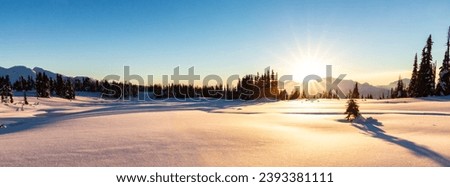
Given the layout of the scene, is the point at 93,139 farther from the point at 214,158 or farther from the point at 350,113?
the point at 350,113

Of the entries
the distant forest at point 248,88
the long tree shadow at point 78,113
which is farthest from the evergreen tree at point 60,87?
the long tree shadow at point 78,113

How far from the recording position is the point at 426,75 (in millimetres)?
54125

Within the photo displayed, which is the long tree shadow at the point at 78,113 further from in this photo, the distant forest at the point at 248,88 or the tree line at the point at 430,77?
the tree line at the point at 430,77

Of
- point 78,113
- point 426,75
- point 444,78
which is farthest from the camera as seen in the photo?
point 426,75

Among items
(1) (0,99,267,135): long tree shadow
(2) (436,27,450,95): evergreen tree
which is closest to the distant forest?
(2) (436,27,450,95): evergreen tree

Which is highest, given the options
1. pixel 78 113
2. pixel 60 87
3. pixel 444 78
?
pixel 444 78

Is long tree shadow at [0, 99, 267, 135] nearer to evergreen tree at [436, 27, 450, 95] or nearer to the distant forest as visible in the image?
the distant forest

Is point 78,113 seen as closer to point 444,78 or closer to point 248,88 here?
point 444,78

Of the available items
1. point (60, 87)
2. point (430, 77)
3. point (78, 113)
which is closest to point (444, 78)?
point (430, 77)

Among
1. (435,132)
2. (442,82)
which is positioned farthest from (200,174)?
(442,82)

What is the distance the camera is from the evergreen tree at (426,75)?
5359 cm

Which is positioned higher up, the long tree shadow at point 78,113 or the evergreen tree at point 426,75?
the evergreen tree at point 426,75

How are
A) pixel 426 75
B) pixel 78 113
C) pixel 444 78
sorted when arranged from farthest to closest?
pixel 426 75 < pixel 444 78 < pixel 78 113

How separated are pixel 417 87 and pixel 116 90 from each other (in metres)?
119
